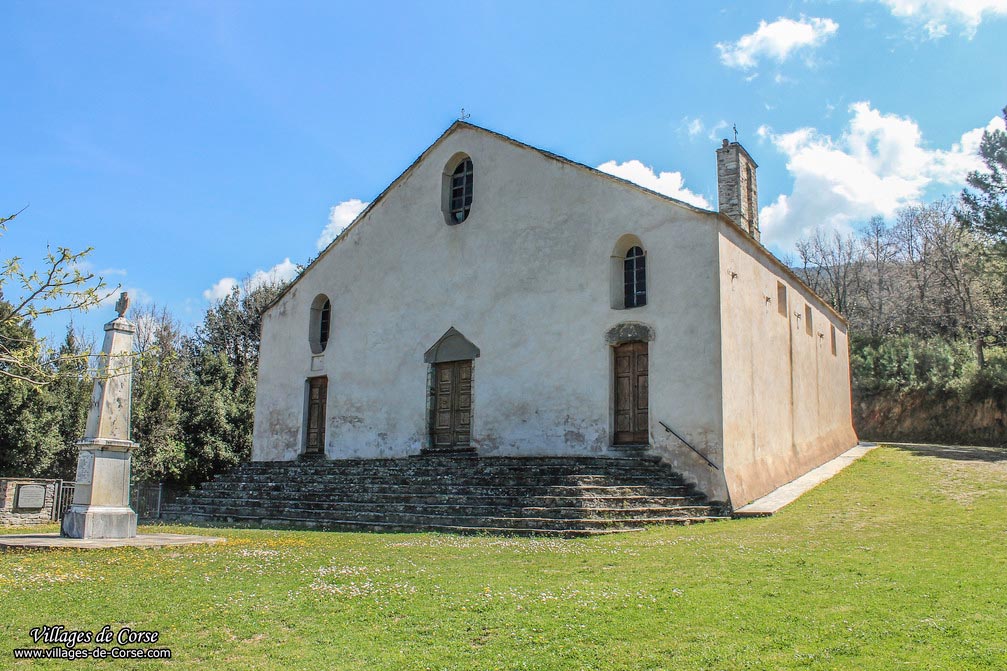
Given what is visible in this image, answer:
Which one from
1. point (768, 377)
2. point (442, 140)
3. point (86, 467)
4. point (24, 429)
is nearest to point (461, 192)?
point (442, 140)

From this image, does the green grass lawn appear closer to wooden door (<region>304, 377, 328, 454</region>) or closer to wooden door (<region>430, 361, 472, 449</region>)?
wooden door (<region>430, 361, 472, 449</region>)

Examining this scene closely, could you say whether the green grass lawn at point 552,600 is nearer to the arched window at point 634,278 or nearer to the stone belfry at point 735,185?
the arched window at point 634,278

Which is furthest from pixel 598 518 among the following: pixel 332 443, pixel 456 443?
pixel 332 443

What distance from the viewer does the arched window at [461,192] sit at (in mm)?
22672

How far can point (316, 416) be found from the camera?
24719 millimetres

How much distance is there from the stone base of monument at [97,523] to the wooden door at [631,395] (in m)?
10.5

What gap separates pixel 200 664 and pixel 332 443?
18.2 meters

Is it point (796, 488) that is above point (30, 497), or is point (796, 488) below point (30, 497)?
above

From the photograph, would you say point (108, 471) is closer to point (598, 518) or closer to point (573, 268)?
point (598, 518)

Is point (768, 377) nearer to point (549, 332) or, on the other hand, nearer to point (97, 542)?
point (549, 332)

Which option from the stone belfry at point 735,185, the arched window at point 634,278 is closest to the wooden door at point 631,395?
the arched window at point 634,278

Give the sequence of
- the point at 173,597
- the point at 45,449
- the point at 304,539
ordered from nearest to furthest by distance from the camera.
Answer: the point at 173,597, the point at 304,539, the point at 45,449

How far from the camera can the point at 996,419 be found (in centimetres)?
3039

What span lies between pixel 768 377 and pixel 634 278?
418cm
